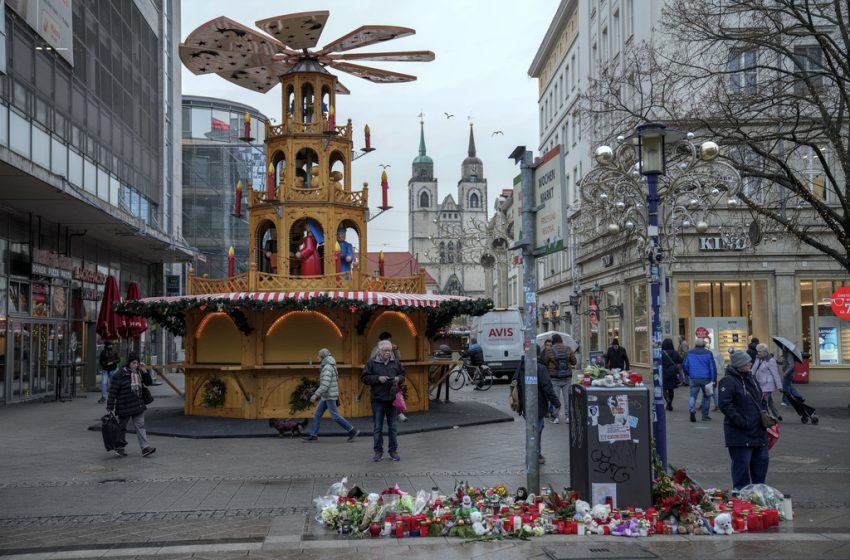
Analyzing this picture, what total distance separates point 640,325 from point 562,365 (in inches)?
792

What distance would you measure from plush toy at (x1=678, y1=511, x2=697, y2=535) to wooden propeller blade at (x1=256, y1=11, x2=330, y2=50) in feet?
44.4

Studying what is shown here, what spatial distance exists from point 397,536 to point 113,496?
4.03 m

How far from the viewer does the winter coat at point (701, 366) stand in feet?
59.9

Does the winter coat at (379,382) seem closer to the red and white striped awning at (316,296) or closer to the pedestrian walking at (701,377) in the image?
the red and white striped awning at (316,296)

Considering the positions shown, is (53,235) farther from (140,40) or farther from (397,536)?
(397,536)

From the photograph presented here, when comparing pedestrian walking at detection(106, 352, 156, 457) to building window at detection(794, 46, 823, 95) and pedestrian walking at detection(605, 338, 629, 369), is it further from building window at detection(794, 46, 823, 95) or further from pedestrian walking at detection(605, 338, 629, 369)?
building window at detection(794, 46, 823, 95)

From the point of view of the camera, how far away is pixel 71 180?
86.0 feet

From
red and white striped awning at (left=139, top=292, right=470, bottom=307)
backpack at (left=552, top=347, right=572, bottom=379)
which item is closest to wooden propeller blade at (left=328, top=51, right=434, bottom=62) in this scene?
red and white striped awning at (left=139, top=292, right=470, bottom=307)

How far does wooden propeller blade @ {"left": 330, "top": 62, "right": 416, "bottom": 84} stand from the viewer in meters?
20.5

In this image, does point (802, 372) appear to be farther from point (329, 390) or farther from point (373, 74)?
point (329, 390)

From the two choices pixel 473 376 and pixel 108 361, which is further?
pixel 473 376

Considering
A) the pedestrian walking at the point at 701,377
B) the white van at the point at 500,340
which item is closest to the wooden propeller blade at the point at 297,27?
the pedestrian walking at the point at 701,377

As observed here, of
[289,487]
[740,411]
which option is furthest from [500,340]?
[740,411]

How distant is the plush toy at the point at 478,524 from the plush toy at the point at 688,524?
72.7 inches
